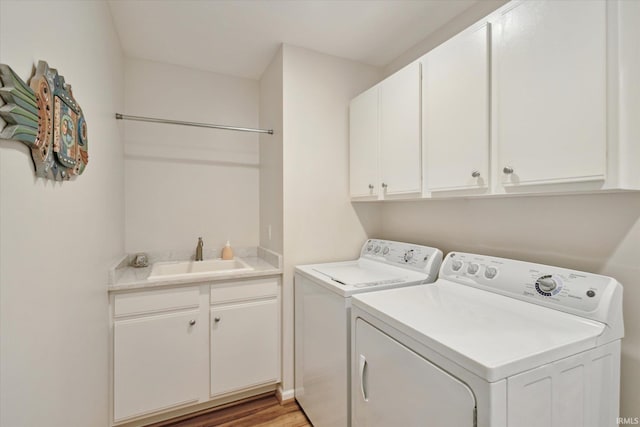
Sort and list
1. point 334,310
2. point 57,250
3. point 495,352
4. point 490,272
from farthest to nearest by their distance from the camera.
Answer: point 334,310 < point 490,272 < point 57,250 < point 495,352

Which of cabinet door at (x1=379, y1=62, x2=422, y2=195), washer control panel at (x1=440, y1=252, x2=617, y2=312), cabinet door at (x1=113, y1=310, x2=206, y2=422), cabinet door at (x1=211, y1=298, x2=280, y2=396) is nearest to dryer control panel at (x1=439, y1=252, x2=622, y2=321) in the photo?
washer control panel at (x1=440, y1=252, x2=617, y2=312)

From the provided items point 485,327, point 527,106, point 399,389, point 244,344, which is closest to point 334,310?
point 399,389

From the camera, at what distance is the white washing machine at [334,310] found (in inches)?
56.9

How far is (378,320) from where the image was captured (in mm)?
1173

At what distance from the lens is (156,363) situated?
174cm

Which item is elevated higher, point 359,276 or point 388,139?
point 388,139

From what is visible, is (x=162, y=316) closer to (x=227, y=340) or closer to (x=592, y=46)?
(x=227, y=340)

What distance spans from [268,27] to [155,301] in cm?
190

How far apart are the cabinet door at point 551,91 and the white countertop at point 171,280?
5.08ft

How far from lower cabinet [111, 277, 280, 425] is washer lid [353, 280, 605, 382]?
967mm

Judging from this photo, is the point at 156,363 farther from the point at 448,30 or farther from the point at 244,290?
the point at 448,30

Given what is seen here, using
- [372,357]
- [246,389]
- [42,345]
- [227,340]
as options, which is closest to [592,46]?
[372,357]

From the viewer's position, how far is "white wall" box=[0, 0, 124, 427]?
2.22ft

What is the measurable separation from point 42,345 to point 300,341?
4.61 feet
